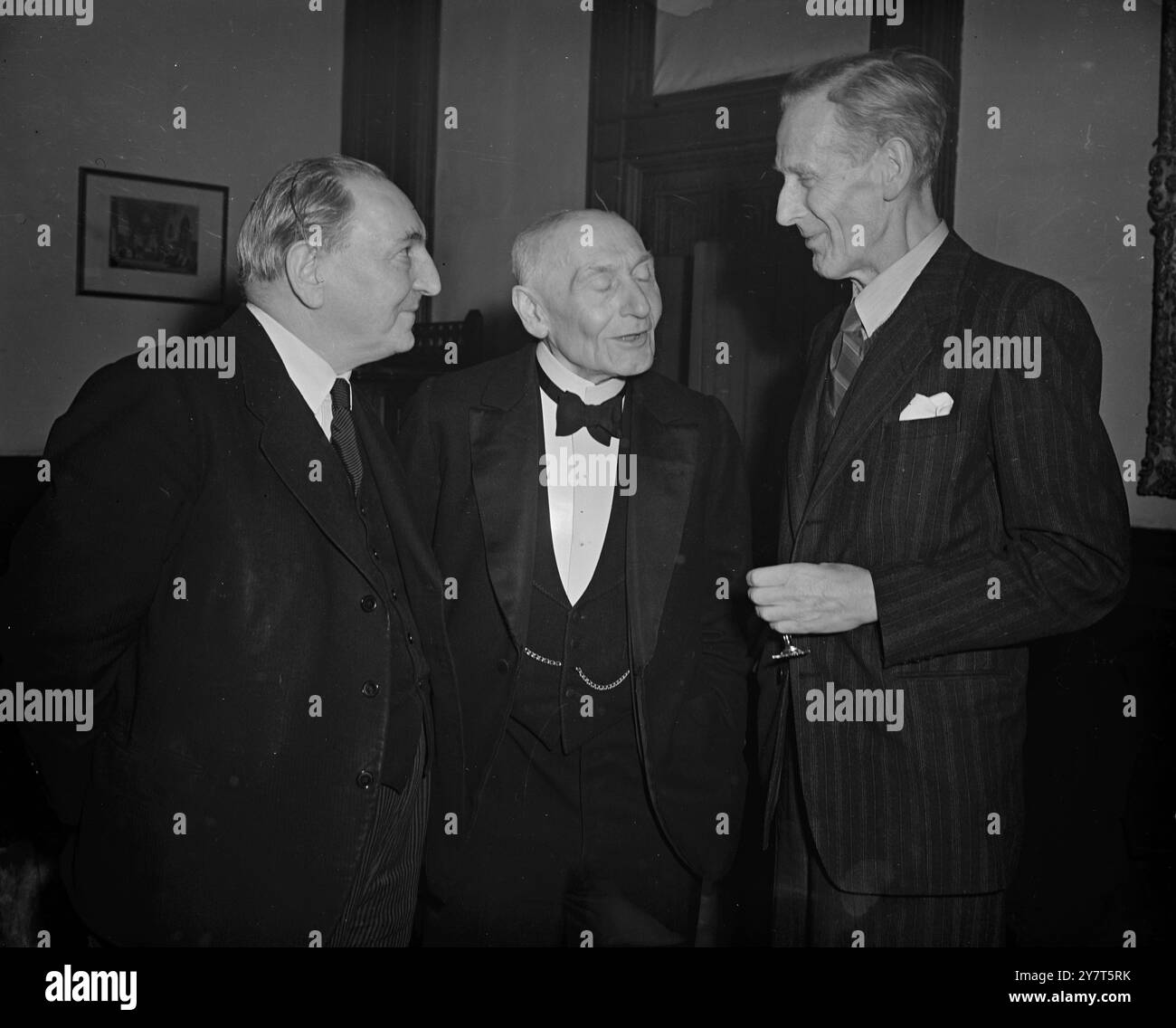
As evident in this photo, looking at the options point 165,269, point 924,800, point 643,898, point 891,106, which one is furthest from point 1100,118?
point 165,269

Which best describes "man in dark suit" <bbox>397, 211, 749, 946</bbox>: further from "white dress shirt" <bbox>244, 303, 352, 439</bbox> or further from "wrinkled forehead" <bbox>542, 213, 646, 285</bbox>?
"white dress shirt" <bbox>244, 303, 352, 439</bbox>

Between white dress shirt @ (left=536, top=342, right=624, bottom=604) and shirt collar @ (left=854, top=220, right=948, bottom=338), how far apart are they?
52cm

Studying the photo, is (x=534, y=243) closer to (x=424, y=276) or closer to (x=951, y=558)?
(x=424, y=276)

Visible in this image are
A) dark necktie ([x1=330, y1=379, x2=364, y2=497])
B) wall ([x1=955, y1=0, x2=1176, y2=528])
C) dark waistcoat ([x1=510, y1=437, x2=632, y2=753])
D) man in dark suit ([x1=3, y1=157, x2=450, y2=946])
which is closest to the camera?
man in dark suit ([x1=3, y1=157, x2=450, y2=946])

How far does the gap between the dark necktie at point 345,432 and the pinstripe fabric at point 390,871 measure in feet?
1.65

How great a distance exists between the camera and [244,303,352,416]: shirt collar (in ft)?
5.49

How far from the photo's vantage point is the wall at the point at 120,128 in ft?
6.98

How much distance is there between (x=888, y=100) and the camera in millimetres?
1668

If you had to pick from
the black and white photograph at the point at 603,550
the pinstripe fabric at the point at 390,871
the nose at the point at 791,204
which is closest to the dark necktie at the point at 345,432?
the black and white photograph at the point at 603,550

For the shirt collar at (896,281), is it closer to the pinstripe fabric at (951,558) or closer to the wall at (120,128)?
the pinstripe fabric at (951,558)

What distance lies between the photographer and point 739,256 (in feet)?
9.75

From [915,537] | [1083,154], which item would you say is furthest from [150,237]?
[1083,154]

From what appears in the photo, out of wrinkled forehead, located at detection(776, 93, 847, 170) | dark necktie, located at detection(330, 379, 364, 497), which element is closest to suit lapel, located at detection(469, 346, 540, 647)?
dark necktie, located at detection(330, 379, 364, 497)

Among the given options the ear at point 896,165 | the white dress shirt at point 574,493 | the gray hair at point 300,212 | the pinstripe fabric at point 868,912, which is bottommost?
the pinstripe fabric at point 868,912
